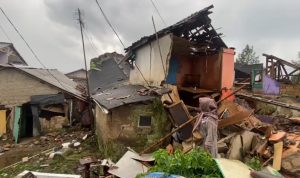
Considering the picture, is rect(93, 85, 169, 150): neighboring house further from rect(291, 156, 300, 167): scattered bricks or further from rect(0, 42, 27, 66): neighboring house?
rect(0, 42, 27, 66): neighboring house

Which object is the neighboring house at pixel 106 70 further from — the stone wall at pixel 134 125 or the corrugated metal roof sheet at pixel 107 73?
the stone wall at pixel 134 125

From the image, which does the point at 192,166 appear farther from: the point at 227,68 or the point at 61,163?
the point at 227,68

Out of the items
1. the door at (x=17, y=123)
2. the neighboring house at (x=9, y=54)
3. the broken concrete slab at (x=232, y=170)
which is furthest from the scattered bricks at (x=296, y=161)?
the neighboring house at (x=9, y=54)

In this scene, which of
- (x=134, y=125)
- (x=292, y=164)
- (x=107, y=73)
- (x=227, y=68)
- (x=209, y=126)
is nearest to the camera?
(x=209, y=126)

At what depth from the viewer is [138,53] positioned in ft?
54.3

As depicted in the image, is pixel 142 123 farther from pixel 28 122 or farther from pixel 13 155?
pixel 28 122

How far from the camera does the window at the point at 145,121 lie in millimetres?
11320

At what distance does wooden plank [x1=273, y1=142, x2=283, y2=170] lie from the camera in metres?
7.69

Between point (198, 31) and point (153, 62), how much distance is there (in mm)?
2396

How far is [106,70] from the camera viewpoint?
28.1m

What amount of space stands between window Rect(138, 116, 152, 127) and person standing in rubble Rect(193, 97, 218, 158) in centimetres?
385

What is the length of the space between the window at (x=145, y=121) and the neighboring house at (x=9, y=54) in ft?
83.4

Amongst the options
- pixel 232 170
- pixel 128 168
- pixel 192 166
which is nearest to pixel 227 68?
pixel 128 168

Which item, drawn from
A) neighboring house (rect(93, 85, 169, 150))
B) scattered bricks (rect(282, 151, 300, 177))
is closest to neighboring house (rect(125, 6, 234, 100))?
neighboring house (rect(93, 85, 169, 150))
